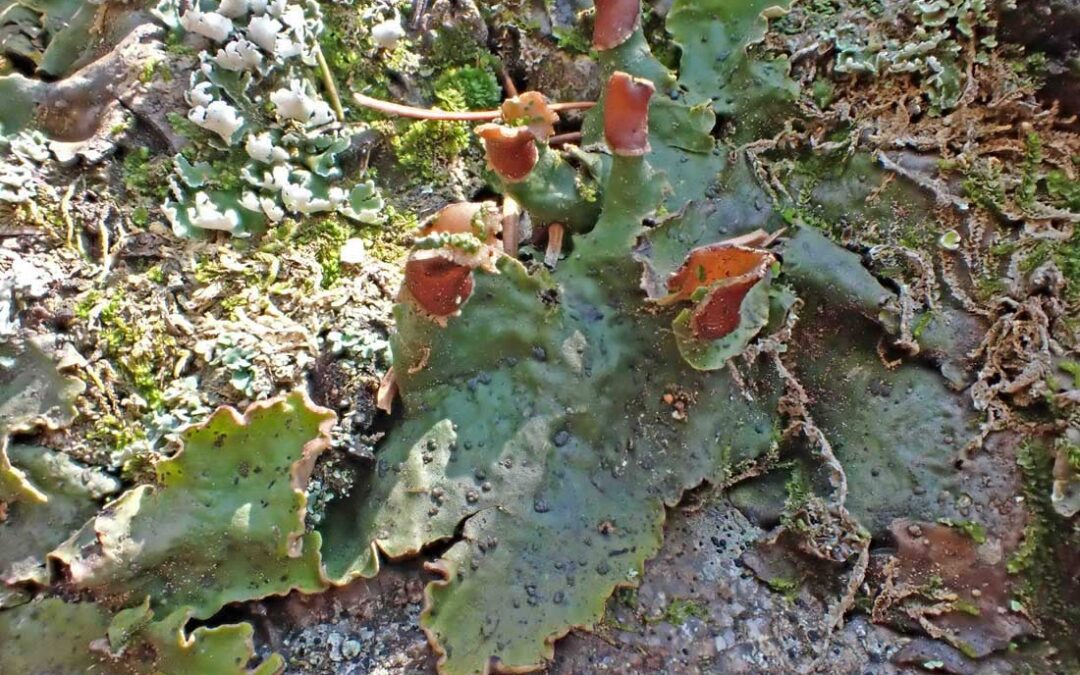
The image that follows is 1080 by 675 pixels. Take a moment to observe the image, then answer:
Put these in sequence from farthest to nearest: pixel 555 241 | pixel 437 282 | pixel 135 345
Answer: pixel 555 241, pixel 135 345, pixel 437 282

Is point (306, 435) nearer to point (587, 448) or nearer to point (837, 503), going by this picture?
point (587, 448)

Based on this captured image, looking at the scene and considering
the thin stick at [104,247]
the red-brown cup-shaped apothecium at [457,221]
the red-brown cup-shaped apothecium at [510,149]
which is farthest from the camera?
the thin stick at [104,247]

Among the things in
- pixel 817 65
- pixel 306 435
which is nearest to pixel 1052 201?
pixel 817 65

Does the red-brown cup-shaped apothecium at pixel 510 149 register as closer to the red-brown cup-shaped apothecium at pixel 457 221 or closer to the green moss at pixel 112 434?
the red-brown cup-shaped apothecium at pixel 457 221

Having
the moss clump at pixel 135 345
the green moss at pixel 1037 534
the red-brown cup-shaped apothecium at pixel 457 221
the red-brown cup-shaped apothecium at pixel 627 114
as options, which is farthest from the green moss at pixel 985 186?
the moss clump at pixel 135 345

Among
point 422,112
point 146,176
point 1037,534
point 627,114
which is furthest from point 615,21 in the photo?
point 1037,534

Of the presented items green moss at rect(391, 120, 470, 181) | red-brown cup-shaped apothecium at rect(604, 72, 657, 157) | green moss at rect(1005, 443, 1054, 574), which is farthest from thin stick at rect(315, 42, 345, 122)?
green moss at rect(1005, 443, 1054, 574)

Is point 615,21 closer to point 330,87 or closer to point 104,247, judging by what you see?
point 330,87
